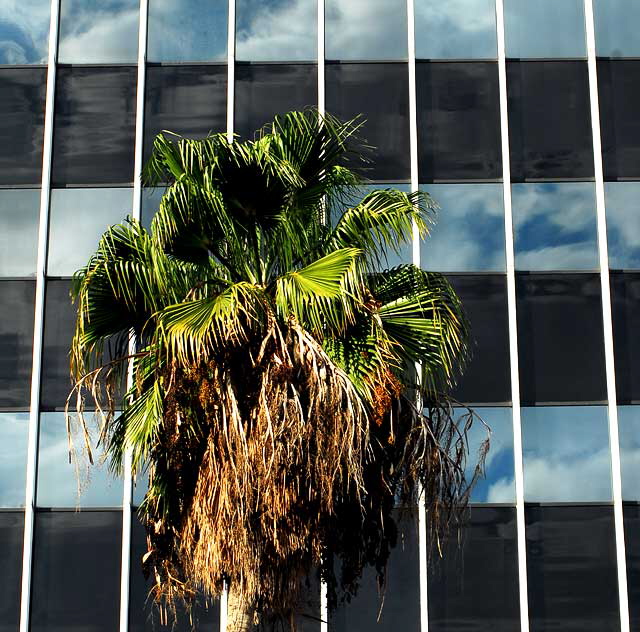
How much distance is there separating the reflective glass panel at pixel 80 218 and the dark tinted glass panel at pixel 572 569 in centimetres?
677

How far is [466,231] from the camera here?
16312 millimetres

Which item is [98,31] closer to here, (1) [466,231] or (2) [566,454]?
(1) [466,231]

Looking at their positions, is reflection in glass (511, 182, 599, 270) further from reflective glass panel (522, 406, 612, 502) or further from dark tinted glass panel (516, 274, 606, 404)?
reflective glass panel (522, 406, 612, 502)

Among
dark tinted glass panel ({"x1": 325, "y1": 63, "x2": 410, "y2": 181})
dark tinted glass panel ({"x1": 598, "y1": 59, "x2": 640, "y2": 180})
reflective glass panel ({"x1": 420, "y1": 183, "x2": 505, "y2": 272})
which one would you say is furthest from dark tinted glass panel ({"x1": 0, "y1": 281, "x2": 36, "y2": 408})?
dark tinted glass panel ({"x1": 598, "y1": 59, "x2": 640, "y2": 180})

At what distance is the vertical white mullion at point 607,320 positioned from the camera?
14992 millimetres

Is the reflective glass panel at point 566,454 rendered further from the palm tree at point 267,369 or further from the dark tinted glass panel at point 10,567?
the dark tinted glass panel at point 10,567

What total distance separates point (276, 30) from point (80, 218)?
388cm

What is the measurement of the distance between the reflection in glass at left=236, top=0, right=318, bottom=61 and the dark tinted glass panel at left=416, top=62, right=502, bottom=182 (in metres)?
1.67

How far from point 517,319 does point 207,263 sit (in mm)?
5703

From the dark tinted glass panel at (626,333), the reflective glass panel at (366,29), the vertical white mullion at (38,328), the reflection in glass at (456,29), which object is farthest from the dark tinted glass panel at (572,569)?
the reflective glass panel at (366,29)

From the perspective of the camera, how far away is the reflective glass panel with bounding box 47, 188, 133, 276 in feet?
53.3

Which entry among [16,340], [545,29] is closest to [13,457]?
[16,340]

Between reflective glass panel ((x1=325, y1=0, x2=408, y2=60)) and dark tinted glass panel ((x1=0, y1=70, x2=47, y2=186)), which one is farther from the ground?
reflective glass panel ((x1=325, y1=0, x2=408, y2=60))

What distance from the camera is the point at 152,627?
14.8 meters
